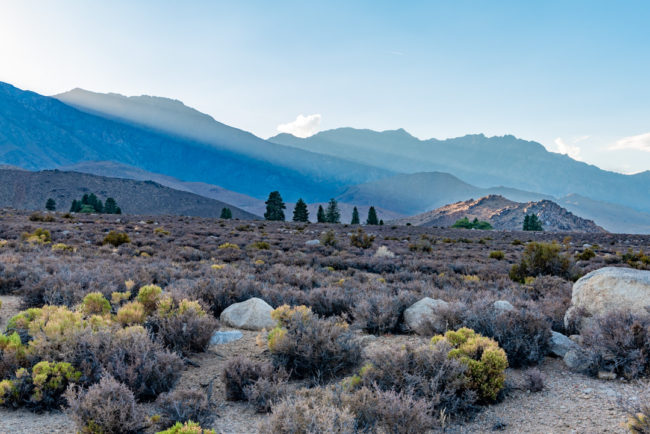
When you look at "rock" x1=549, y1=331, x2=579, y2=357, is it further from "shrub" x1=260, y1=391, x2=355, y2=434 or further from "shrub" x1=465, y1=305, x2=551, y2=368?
"shrub" x1=260, y1=391, x2=355, y2=434

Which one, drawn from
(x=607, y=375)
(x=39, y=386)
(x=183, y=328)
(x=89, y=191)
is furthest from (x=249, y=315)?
(x=89, y=191)

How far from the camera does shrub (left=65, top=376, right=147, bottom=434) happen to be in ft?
11.4

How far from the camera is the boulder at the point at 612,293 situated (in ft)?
19.6

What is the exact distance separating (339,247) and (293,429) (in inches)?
658

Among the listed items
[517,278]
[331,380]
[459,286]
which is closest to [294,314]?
[331,380]

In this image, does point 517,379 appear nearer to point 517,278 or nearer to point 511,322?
point 511,322

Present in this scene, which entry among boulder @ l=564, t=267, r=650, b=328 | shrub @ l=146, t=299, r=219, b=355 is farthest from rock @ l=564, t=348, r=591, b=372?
shrub @ l=146, t=299, r=219, b=355

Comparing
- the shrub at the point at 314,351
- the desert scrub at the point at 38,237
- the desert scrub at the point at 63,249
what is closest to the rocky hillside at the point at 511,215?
the desert scrub at the point at 38,237

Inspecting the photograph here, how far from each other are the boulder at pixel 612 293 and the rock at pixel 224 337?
17.6 ft

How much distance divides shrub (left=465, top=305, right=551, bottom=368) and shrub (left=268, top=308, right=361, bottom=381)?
1.90 meters

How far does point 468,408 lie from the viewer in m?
4.16

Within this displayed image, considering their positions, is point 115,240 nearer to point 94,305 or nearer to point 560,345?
point 94,305

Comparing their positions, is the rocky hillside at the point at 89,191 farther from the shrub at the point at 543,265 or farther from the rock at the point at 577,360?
the rock at the point at 577,360

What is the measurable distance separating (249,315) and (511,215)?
5406 inches
